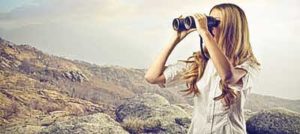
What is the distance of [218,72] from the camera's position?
17.1 feet

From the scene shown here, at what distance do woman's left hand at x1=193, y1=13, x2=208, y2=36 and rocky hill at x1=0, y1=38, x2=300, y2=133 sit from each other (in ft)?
2.81

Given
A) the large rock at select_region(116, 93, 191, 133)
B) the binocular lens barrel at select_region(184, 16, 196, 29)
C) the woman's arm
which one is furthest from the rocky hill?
Result: the woman's arm

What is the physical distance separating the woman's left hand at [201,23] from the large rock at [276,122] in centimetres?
123

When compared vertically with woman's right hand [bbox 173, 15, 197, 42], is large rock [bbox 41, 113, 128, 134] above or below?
below

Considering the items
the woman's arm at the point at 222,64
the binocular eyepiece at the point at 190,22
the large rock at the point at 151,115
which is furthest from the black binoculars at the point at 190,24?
the large rock at the point at 151,115

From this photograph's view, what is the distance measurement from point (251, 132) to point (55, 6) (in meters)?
2.42

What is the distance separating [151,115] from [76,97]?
785mm

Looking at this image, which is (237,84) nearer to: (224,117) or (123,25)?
(224,117)

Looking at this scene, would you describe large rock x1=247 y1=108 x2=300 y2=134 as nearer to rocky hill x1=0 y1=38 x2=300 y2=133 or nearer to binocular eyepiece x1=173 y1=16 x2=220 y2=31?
rocky hill x1=0 y1=38 x2=300 y2=133

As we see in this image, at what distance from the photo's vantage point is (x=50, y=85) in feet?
20.9

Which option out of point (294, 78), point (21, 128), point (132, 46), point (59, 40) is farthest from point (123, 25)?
point (294, 78)

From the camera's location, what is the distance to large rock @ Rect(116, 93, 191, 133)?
20.3ft

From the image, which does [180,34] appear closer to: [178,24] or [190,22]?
[178,24]

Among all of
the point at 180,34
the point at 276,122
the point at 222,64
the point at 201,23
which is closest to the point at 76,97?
the point at 180,34
